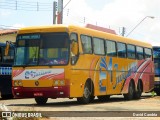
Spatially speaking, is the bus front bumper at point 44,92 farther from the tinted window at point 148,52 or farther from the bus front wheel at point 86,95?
the tinted window at point 148,52

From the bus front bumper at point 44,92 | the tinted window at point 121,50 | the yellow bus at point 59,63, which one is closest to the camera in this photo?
the bus front bumper at point 44,92

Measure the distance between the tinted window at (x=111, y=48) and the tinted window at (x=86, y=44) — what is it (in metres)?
2.04

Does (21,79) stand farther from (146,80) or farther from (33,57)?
(146,80)

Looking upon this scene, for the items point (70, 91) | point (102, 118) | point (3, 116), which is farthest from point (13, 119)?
point (70, 91)

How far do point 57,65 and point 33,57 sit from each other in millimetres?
1101

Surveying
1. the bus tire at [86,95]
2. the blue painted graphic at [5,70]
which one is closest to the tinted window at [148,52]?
the blue painted graphic at [5,70]

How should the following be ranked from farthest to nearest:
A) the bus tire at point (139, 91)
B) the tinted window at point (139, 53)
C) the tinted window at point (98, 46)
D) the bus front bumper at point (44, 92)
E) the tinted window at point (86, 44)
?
the tinted window at point (139, 53) → the bus tire at point (139, 91) → the tinted window at point (98, 46) → the tinted window at point (86, 44) → the bus front bumper at point (44, 92)

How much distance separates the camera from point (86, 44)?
67.4 ft

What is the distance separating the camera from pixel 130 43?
86.9 ft

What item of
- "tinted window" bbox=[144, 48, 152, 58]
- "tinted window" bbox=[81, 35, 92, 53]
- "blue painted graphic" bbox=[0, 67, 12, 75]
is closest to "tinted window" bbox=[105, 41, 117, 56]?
"tinted window" bbox=[81, 35, 92, 53]

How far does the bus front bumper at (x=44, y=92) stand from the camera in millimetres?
18953

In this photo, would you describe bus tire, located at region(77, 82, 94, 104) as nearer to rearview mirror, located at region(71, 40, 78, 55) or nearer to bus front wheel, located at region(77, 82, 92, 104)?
bus front wheel, located at region(77, 82, 92, 104)

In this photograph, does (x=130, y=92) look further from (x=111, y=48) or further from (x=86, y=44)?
(x=86, y=44)

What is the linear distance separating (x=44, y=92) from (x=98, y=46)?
13.1 feet
